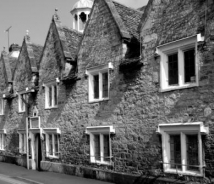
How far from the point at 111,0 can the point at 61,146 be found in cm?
797

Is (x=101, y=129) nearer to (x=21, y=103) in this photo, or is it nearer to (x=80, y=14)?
(x=21, y=103)

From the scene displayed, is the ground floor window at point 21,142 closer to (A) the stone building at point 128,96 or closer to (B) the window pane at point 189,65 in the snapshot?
(A) the stone building at point 128,96

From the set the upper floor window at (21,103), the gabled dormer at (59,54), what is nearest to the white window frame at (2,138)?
the upper floor window at (21,103)

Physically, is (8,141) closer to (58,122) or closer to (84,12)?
(58,122)

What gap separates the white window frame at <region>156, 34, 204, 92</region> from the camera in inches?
435

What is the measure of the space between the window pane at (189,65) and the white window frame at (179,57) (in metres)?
0.11

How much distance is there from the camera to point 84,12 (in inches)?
1130

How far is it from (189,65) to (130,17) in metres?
5.34

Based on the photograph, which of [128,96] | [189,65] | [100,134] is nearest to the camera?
[189,65]

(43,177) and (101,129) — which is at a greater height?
(101,129)

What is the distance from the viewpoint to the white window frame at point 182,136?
10.7 meters

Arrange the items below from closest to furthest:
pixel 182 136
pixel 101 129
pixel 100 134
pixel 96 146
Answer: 1. pixel 182 136
2. pixel 101 129
3. pixel 100 134
4. pixel 96 146

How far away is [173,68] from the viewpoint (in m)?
12.1

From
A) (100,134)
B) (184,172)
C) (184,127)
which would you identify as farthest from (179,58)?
(100,134)
